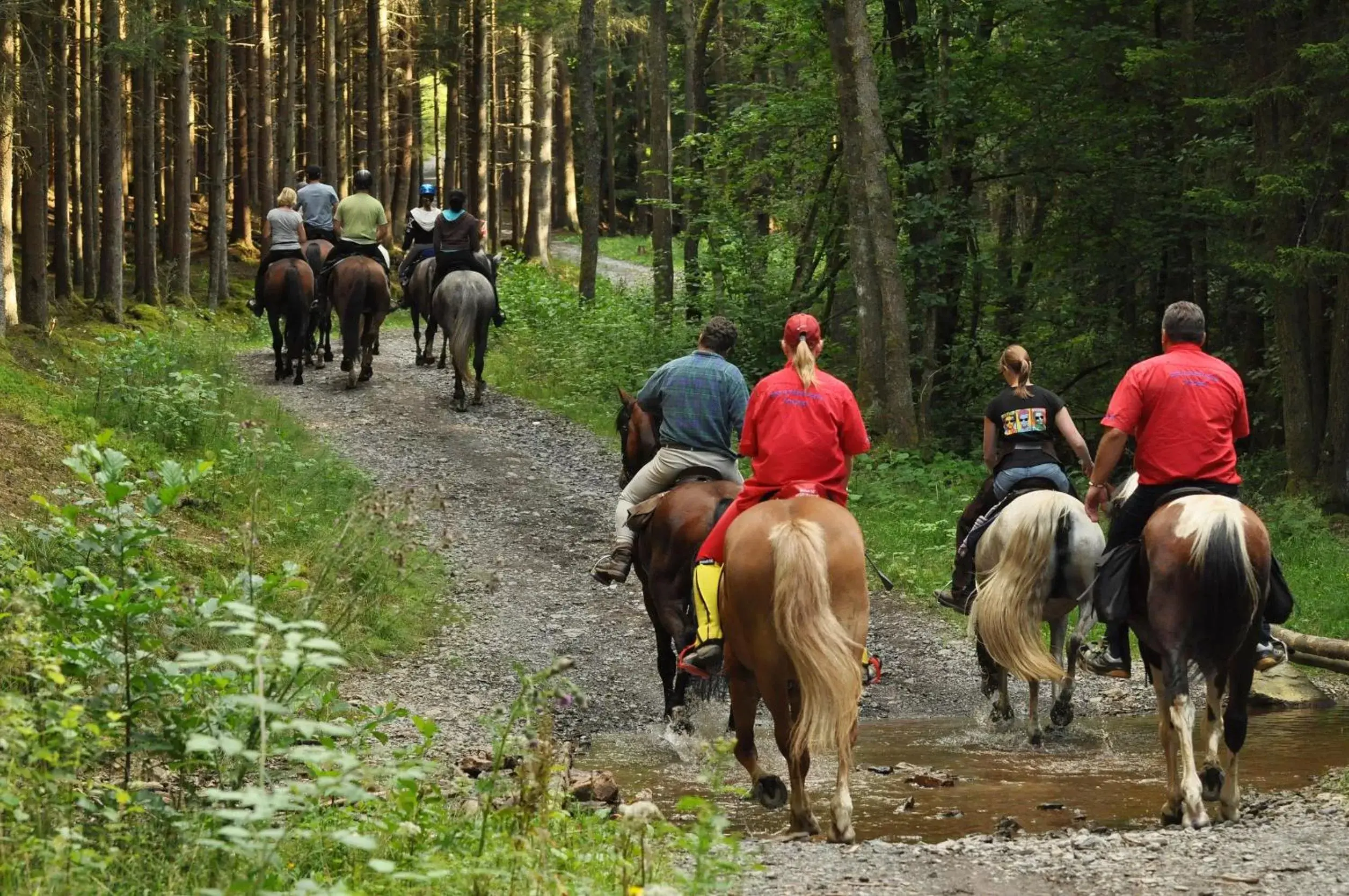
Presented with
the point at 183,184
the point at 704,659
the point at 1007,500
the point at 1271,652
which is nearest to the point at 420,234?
the point at 183,184

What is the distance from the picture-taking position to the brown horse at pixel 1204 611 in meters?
7.97

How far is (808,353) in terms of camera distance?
8.28m

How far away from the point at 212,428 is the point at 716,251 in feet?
38.8

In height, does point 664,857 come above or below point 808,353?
below

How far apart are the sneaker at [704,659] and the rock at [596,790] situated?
1.05 metres

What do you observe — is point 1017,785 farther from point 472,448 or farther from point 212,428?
point 472,448

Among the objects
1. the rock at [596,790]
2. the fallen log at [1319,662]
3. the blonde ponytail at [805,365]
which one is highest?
the blonde ponytail at [805,365]

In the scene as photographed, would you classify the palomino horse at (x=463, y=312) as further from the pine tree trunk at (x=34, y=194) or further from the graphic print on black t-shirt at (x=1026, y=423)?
the graphic print on black t-shirt at (x=1026, y=423)

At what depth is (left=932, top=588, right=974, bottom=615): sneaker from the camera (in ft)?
37.9

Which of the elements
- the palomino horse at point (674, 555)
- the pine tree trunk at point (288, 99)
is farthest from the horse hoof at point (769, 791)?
the pine tree trunk at point (288, 99)

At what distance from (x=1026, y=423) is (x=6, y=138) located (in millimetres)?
15139

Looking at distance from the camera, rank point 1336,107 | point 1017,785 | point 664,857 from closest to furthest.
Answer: point 664,857
point 1017,785
point 1336,107

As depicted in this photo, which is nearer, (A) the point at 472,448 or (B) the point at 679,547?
(B) the point at 679,547

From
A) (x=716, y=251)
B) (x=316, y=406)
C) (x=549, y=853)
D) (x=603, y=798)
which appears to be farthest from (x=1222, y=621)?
(x=716, y=251)
